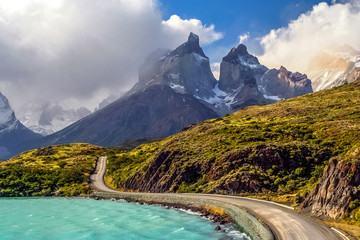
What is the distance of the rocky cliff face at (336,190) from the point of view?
35219 millimetres

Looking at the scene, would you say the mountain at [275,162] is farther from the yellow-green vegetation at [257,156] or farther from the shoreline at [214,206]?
the shoreline at [214,206]

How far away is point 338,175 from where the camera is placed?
37.6m

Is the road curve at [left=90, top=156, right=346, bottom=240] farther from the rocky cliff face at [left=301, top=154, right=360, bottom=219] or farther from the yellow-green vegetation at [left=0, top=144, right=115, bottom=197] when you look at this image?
the yellow-green vegetation at [left=0, top=144, right=115, bottom=197]

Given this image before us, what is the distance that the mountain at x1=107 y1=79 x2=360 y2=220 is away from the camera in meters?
38.2

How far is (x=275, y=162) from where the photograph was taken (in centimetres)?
6222

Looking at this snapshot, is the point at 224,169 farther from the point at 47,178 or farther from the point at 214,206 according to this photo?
the point at 47,178

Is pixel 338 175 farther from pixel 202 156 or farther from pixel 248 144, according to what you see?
pixel 202 156

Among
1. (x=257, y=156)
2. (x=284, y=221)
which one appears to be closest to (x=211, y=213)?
(x=284, y=221)

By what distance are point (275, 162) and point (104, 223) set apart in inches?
1408

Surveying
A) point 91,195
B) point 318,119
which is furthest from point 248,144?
point 91,195

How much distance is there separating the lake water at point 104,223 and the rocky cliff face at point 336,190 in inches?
420

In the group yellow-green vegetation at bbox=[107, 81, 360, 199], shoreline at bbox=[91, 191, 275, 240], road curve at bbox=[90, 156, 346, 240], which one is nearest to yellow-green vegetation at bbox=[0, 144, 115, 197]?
yellow-green vegetation at bbox=[107, 81, 360, 199]

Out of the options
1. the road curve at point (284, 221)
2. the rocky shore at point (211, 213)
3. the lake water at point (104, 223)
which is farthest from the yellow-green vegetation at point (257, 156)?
the lake water at point (104, 223)

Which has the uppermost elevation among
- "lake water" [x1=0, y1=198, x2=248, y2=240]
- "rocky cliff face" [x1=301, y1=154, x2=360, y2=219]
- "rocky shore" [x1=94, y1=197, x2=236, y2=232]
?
"rocky cliff face" [x1=301, y1=154, x2=360, y2=219]
